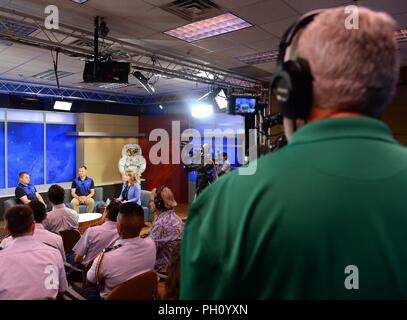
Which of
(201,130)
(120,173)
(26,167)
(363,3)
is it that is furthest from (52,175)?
(363,3)

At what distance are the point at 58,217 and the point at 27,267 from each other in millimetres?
1883

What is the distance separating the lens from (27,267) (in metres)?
1.90

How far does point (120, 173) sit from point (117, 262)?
771cm

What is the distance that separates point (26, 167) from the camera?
325 inches

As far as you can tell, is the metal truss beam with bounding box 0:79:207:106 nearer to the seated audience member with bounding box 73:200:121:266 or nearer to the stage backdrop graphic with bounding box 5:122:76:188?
the stage backdrop graphic with bounding box 5:122:76:188

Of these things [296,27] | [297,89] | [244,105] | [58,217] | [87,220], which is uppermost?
[244,105]

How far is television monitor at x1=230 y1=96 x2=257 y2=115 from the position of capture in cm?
311

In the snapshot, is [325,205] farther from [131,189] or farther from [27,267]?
[131,189]

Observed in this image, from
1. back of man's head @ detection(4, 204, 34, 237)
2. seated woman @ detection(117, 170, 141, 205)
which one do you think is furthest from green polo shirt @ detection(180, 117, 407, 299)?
seated woman @ detection(117, 170, 141, 205)

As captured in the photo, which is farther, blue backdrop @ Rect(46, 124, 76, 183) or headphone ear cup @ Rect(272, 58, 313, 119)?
blue backdrop @ Rect(46, 124, 76, 183)

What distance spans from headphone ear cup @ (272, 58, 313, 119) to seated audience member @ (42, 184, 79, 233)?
3676mm

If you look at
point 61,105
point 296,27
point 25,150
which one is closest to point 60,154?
point 25,150

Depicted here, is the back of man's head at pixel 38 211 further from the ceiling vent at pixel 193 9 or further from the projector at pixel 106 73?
the ceiling vent at pixel 193 9
